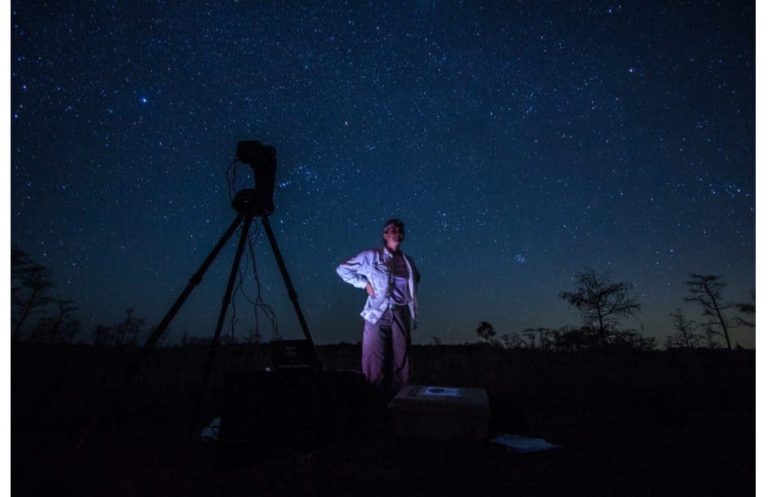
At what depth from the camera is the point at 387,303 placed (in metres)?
4.33

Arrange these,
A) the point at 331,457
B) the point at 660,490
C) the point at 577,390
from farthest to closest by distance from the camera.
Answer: the point at 577,390
the point at 331,457
the point at 660,490

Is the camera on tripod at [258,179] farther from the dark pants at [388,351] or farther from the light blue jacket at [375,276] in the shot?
the dark pants at [388,351]

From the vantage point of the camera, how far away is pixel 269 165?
11.0 feet

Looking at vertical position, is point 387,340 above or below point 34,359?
above

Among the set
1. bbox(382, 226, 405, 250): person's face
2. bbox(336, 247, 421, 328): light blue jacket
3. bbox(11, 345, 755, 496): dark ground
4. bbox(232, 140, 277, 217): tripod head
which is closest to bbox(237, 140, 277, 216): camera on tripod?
bbox(232, 140, 277, 217): tripod head

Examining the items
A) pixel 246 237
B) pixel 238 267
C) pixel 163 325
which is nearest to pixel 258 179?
pixel 246 237

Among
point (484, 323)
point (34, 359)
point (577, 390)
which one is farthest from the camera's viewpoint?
point (484, 323)

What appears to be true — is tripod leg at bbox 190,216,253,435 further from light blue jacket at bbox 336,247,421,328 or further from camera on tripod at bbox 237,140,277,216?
light blue jacket at bbox 336,247,421,328

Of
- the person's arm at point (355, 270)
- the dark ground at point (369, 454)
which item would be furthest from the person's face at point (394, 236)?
the dark ground at point (369, 454)

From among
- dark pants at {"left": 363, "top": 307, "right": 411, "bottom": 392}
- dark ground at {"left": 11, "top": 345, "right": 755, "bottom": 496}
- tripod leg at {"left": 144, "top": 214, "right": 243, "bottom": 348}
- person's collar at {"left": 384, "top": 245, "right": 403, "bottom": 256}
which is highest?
person's collar at {"left": 384, "top": 245, "right": 403, "bottom": 256}

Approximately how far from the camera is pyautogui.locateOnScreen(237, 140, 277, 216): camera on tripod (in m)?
3.18
